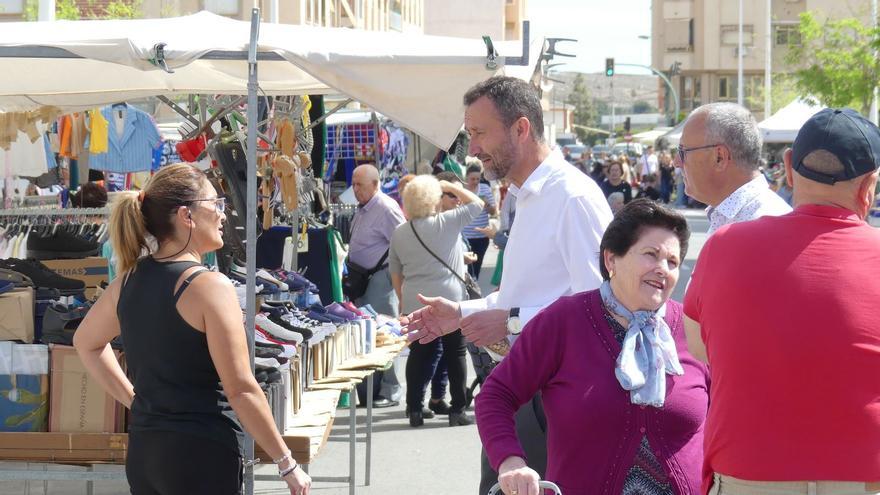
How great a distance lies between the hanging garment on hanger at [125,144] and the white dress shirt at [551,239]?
10.8 meters

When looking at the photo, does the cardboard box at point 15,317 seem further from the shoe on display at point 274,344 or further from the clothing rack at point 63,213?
the clothing rack at point 63,213

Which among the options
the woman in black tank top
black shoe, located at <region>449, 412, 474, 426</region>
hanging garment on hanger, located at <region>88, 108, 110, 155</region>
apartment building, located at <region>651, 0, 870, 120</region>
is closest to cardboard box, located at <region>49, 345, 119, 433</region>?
the woman in black tank top

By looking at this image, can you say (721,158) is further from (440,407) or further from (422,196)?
(440,407)

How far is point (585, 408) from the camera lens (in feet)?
11.3

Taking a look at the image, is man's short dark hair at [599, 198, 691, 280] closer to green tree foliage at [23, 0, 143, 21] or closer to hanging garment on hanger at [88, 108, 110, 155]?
hanging garment on hanger at [88, 108, 110, 155]

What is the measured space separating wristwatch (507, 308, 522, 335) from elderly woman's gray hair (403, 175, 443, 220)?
5537 mm

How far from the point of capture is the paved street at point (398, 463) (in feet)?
26.1

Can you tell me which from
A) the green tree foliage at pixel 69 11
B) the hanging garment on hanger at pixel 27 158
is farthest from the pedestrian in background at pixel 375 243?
the green tree foliage at pixel 69 11

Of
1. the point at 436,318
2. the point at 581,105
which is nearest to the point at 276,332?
the point at 436,318

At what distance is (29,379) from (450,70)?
98.6 inches

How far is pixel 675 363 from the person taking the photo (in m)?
3.52

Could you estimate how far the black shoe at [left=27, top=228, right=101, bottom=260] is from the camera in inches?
383

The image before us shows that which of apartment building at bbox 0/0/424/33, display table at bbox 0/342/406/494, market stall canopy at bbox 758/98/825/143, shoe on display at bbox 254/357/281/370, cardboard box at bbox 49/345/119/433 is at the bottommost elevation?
display table at bbox 0/342/406/494

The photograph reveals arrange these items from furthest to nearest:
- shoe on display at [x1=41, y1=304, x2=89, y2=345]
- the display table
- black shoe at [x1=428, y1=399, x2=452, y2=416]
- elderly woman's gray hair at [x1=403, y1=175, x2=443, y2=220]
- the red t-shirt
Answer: black shoe at [x1=428, y1=399, x2=452, y2=416], elderly woman's gray hair at [x1=403, y1=175, x2=443, y2=220], shoe on display at [x1=41, y1=304, x2=89, y2=345], the display table, the red t-shirt
